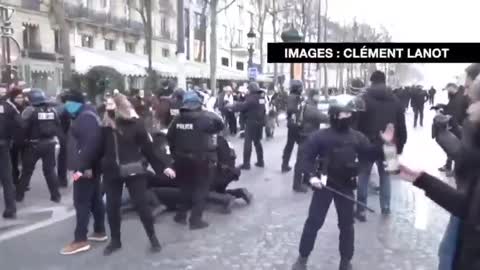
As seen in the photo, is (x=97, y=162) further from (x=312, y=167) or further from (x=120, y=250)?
(x=312, y=167)

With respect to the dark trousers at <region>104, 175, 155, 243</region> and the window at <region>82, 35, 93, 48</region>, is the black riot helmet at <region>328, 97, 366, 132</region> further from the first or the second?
the window at <region>82, 35, 93, 48</region>

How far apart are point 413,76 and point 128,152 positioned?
389 ft

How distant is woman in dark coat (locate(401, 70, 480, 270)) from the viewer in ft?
9.11

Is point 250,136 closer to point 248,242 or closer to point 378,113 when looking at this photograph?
point 378,113

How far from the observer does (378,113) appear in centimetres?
752

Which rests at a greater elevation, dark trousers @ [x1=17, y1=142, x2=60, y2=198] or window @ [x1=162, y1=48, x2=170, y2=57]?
window @ [x1=162, y1=48, x2=170, y2=57]

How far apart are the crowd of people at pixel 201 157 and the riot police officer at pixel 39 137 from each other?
17mm

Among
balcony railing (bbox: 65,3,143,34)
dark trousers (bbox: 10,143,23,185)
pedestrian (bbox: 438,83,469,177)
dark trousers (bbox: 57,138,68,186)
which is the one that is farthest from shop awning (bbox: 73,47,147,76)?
pedestrian (bbox: 438,83,469,177)

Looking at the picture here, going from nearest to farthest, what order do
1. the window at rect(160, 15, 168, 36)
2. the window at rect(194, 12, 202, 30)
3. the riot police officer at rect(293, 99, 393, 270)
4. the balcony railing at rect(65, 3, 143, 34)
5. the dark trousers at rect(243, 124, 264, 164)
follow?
1. the riot police officer at rect(293, 99, 393, 270)
2. the dark trousers at rect(243, 124, 264, 164)
3. the balcony railing at rect(65, 3, 143, 34)
4. the window at rect(160, 15, 168, 36)
5. the window at rect(194, 12, 202, 30)

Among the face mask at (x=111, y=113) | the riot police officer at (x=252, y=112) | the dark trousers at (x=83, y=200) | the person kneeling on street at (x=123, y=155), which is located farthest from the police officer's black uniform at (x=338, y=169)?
the riot police officer at (x=252, y=112)

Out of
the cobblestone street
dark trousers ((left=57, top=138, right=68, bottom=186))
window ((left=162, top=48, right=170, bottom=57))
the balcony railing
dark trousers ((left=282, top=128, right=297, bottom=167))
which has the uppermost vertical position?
the balcony railing

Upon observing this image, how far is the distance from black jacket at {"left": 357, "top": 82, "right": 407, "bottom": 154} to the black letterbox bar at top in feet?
15.4

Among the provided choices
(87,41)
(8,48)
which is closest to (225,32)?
(87,41)

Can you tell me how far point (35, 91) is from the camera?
8984 millimetres
